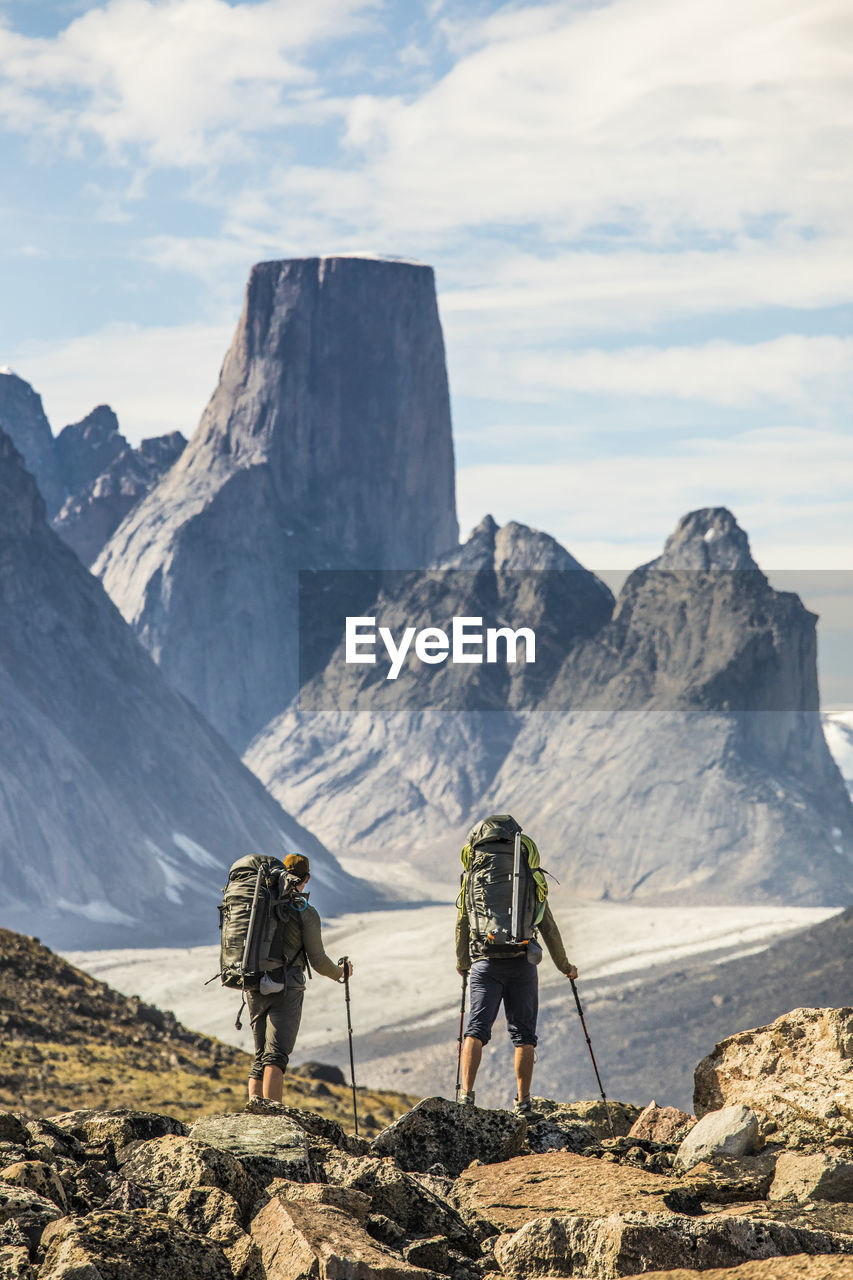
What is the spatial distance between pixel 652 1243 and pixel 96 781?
466ft

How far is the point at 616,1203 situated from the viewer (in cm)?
933

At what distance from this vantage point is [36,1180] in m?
8.41

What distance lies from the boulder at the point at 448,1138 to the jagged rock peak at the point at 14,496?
15254 cm

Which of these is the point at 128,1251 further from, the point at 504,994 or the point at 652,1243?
the point at 504,994

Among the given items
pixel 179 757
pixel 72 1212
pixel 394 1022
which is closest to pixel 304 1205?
pixel 72 1212

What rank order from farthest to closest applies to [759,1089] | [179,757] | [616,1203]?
[179,757]
[759,1089]
[616,1203]

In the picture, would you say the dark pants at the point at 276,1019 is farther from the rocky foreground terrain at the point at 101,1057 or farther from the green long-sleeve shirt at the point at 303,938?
the rocky foreground terrain at the point at 101,1057

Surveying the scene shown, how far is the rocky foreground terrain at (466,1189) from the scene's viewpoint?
25.1 feet

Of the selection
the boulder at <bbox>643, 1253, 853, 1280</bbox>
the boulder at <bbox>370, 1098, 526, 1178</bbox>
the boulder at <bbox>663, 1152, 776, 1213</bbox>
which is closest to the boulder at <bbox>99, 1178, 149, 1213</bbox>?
the boulder at <bbox>643, 1253, 853, 1280</bbox>

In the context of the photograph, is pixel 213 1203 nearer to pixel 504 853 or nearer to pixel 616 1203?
pixel 616 1203

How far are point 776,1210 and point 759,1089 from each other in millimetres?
2598

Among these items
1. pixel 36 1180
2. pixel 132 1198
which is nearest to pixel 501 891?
pixel 132 1198

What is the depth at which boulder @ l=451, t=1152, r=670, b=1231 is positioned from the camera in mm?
9508

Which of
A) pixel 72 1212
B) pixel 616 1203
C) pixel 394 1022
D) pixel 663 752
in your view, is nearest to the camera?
pixel 72 1212
